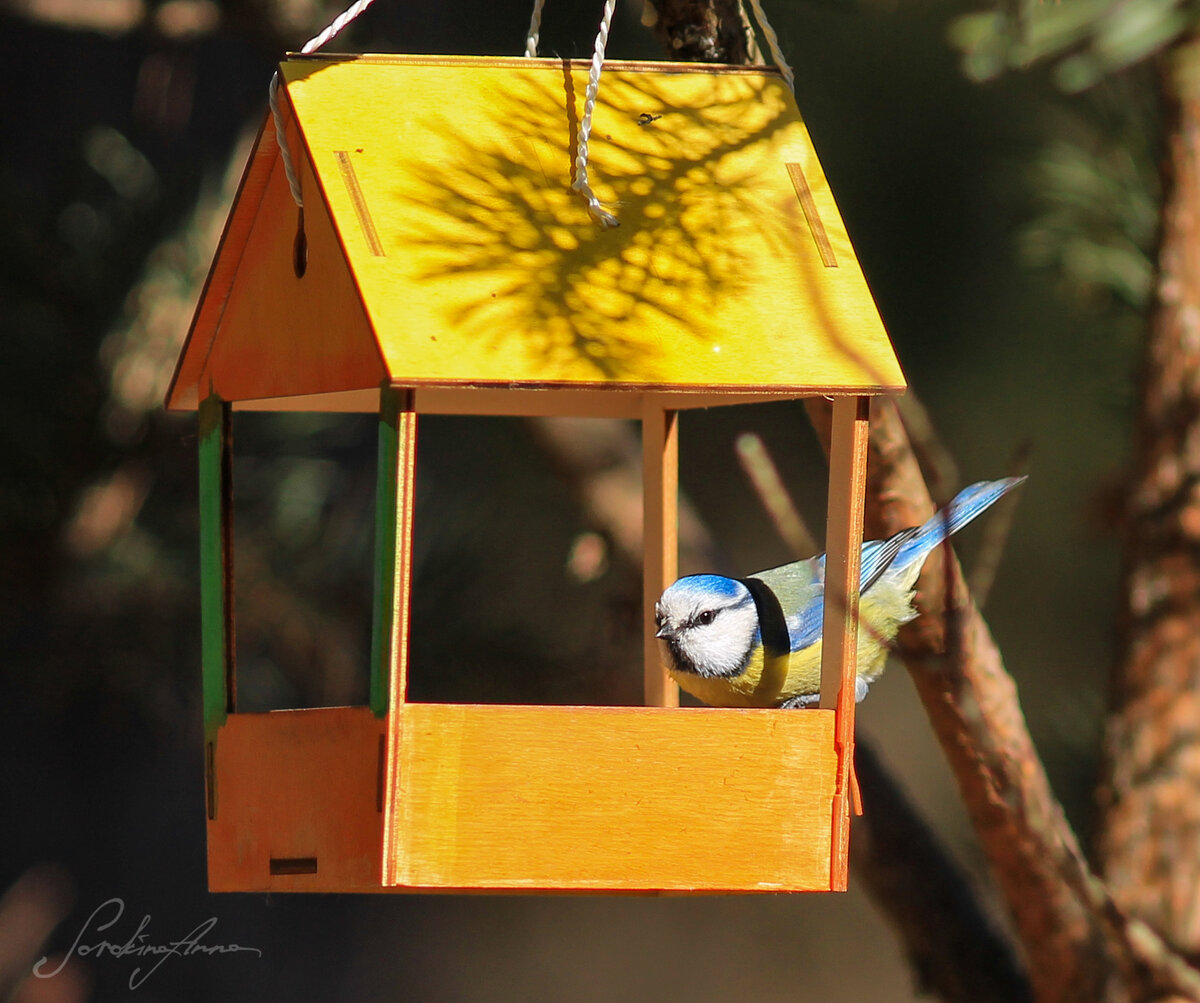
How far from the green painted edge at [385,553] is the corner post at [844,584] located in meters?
0.35

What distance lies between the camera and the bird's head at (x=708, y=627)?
1.41 metres

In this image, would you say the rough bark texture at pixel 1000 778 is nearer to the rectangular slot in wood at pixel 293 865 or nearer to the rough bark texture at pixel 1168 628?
the rough bark texture at pixel 1168 628

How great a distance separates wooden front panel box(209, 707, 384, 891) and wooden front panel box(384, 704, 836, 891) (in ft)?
0.13

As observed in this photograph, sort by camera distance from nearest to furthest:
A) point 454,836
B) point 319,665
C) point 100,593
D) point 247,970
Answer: point 454,836, point 100,593, point 319,665, point 247,970

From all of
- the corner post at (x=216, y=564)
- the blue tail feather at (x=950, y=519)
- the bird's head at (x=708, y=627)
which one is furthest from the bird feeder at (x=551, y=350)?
the blue tail feather at (x=950, y=519)

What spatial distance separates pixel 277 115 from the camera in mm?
1200

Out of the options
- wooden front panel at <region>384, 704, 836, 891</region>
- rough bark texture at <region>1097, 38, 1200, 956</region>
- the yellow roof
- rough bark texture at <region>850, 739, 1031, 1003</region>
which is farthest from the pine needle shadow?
rough bark texture at <region>850, 739, 1031, 1003</region>

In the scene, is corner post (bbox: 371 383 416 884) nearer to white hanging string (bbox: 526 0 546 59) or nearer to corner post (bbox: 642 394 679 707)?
white hanging string (bbox: 526 0 546 59)

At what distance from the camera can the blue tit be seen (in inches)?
55.7

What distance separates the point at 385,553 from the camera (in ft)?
3.53

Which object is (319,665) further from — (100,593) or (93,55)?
(93,55)

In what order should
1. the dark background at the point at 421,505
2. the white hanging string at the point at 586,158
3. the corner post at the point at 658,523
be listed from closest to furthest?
1. the white hanging string at the point at 586,158
2. the corner post at the point at 658,523
3. the dark background at the point at 421,505

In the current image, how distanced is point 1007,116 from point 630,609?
1276 millimetres

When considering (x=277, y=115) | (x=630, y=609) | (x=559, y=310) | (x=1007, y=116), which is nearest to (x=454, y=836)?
(x=559, y=310)
